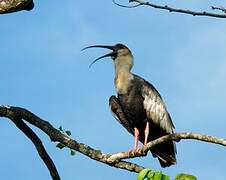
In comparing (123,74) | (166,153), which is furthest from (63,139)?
(123,74)

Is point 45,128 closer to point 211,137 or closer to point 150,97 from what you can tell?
point 211,137

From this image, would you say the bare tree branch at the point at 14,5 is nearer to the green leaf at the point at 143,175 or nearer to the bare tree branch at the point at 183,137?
the bare tree branch at the point at 183,137

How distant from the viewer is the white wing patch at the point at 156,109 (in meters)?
10.4

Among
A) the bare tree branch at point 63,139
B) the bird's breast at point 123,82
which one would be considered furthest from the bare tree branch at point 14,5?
the bird's breast at point 123,82

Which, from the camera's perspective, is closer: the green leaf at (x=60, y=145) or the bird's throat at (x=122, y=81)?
the green leaf at (x=60, y=145)

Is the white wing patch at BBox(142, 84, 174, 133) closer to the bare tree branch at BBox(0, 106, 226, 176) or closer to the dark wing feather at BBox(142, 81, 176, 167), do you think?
the dark wing feather at BBox(142, 81, 176, 167)

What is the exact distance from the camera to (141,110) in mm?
10719

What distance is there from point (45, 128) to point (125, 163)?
853 millimetres

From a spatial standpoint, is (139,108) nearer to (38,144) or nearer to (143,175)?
(38,144)

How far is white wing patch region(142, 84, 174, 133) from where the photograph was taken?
1037cm

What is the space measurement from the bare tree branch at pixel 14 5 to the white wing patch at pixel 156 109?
488 cm

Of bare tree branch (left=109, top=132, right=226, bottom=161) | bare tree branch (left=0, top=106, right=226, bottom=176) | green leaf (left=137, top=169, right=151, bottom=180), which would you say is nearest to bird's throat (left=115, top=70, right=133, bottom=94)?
bare tree branch (left=109, top=132, right=226, bottom=161)

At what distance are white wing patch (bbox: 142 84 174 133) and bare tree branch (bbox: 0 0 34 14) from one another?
488cm

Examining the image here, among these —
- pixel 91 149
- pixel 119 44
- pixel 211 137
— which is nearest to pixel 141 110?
pixel 119 44
